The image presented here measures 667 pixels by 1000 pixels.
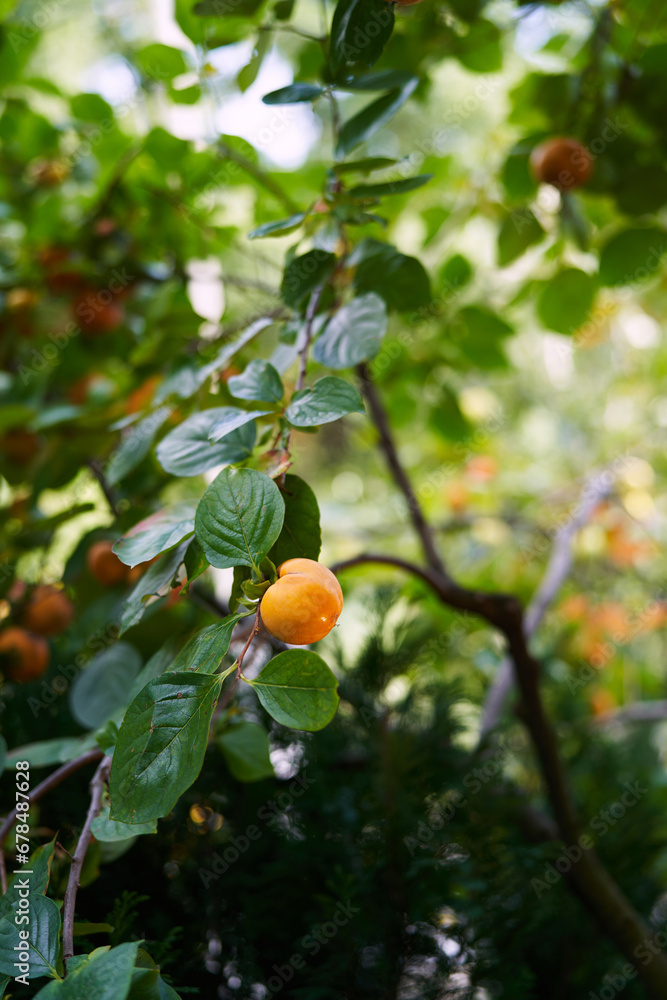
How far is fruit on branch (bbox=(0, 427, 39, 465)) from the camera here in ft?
2.17

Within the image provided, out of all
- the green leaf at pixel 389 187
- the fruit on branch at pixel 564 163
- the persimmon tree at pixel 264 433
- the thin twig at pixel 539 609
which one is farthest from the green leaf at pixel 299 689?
the fruit on branch at pixel 564 163

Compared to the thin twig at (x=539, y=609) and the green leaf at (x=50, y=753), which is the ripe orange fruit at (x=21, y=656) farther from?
the thin twig at (x=539, y=609)

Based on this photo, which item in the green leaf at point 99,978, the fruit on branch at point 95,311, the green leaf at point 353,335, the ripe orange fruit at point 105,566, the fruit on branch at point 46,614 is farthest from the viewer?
the fruit on branch at point 95,311

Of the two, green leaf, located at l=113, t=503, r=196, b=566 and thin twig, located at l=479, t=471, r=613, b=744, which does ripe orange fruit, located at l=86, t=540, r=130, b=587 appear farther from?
thin twig, located at l=479, t=471, r=613, b=744

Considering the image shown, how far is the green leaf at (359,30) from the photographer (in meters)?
0.29

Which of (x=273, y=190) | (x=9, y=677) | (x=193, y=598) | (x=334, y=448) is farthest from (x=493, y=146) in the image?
(x=334, y=448)

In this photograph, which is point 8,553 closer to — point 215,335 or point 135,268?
point 215,335

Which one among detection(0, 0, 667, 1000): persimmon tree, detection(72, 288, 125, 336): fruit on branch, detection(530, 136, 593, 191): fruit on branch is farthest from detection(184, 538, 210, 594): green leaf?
detection(72, 288, 125, 336): fruit on branch

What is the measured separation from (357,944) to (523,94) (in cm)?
69

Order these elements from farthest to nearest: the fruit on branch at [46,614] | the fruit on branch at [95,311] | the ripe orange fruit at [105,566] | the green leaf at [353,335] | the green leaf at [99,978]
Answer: the fruit on branch at [95,311] < the fruit on branch at [46,614] < the ripe orange fruit at [105,566] < the green leaf at [353,335] < the green leaf at [99,978]

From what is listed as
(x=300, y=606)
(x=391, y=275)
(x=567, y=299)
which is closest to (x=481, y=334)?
(x=567, y=299)

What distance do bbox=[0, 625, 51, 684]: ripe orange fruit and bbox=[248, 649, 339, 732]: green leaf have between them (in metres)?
0.37

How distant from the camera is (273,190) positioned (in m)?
0.54

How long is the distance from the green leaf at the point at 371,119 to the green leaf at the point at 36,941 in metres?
0.38
